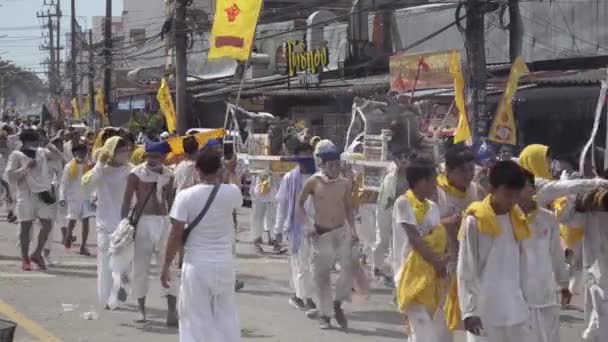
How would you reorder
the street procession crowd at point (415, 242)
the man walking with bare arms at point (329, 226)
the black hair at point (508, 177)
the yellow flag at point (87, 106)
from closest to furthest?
the black hair at point (508, 177) → the street procession crowd at point (415, 242) → the man walking with bare arms at point (329, 226) → the yellow flag at point (87, 106)

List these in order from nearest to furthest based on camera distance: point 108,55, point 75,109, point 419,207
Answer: point 419,207 → point 108,55 → point 75,109

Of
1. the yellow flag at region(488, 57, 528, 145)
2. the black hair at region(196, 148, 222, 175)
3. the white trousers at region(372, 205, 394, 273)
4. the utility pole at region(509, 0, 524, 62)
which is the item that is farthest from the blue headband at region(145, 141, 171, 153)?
the utility pole at region(509, 0, 524, 62)

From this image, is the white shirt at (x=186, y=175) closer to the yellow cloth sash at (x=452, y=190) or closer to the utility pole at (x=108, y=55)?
the yellow cloth sash at (x=452, y=190)

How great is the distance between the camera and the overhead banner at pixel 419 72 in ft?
73.0

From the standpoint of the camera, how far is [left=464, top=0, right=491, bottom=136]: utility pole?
18.5m

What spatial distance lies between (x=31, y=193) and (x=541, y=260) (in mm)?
9732

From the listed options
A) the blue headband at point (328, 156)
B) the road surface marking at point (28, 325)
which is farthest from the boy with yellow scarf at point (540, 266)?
the road surface marking at point (28, 325)

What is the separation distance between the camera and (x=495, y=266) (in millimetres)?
6801

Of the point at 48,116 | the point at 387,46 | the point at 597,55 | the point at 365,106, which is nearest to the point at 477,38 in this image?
the point at 365,106

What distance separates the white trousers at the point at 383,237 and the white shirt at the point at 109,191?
3.02 m

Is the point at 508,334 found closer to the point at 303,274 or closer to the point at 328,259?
the point at 328,259

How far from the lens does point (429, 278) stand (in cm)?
767

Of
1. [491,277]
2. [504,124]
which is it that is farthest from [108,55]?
[491,277]

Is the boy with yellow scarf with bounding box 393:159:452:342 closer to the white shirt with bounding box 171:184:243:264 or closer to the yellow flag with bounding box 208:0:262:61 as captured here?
the white shirt with bounding box 171:184:243:264
